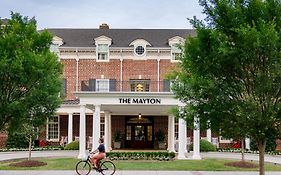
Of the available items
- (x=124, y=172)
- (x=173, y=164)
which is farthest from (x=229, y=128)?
(x=173, y=164)

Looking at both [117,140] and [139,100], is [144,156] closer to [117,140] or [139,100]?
[139,100]

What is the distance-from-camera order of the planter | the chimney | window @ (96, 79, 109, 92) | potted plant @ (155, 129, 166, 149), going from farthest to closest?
the chimney
potted plant @ (155, 129, 166, 149)
the planter
window @ (96, 79, 109, 92)

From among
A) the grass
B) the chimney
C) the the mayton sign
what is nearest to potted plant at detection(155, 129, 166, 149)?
the the mayton sign

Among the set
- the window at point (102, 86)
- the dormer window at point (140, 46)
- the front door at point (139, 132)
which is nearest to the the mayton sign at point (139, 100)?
the window at point (102, 86)

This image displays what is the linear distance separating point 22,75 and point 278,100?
800 centimetres

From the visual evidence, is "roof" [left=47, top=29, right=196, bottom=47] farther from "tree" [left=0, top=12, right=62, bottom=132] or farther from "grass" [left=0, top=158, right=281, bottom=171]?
"tree" [left=0, top=12, right=62, bottom=132]

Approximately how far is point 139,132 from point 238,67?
28.6 metres

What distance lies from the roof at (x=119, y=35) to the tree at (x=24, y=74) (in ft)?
79.3

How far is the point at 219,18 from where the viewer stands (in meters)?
13.7

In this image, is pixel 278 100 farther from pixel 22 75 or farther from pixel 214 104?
pixel 22 75

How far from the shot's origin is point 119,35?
144ft

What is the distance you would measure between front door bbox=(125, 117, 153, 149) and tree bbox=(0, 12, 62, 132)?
23453 mm

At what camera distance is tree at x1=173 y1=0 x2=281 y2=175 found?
1282 cm

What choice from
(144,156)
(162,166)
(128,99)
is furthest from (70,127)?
(162,166)
